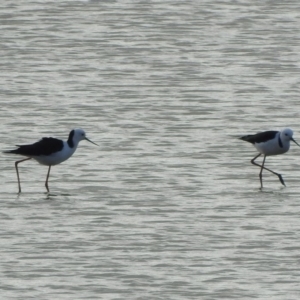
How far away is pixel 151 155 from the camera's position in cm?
1561

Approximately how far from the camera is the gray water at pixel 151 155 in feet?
35.7

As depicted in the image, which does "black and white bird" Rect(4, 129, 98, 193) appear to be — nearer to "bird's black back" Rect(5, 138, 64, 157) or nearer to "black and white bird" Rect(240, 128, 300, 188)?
"bird's black back" Rect(5, 138, 64, 157)

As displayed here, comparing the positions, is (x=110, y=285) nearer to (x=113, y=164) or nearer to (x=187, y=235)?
(x=187, y=235)

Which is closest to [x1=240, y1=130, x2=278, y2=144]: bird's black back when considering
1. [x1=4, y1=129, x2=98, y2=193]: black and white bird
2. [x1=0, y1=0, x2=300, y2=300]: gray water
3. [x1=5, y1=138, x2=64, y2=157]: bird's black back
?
[x1=0, y1=0, x2=300, y2=300]: gray water

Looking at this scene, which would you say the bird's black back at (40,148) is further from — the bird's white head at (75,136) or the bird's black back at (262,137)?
the bird's black back at (262,137)

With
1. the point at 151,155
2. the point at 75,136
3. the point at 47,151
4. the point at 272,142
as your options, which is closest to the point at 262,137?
the point at 272,142

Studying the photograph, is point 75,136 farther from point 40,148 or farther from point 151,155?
point 151,155

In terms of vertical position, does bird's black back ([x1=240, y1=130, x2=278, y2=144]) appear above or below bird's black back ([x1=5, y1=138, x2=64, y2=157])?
below

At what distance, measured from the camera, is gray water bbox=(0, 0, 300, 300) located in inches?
428

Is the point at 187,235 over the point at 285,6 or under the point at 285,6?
over

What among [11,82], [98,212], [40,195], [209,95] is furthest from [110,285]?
[11,82]

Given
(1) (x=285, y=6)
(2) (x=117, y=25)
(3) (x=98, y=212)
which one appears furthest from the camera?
(1) (x=285, y=6)

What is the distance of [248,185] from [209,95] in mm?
5115

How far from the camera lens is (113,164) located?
15242mm
